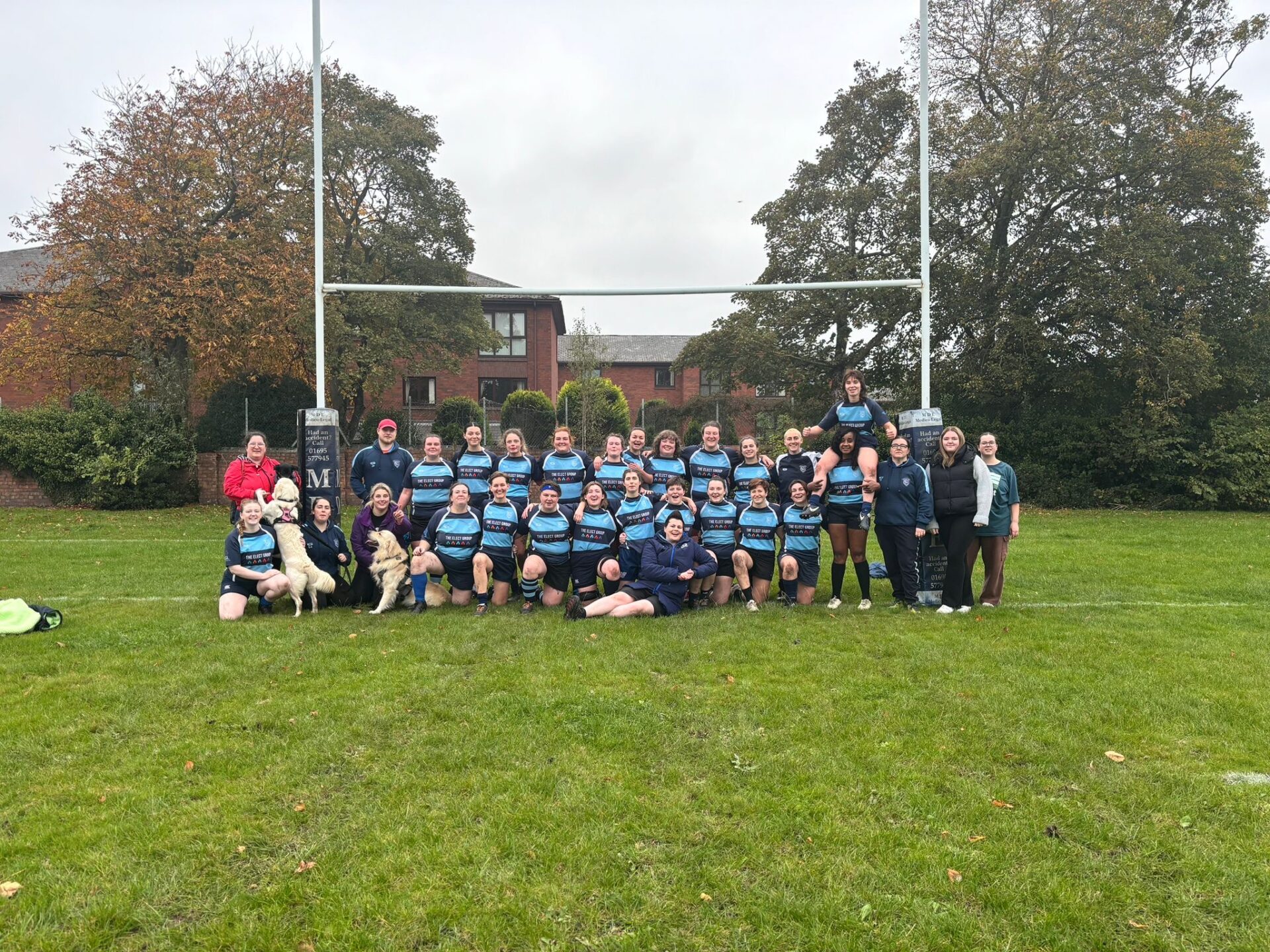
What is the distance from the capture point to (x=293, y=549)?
6973 millimetres

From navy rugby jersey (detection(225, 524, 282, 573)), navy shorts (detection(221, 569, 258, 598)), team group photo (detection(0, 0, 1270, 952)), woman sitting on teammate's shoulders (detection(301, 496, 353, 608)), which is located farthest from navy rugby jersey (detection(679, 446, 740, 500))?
navy shorts (detection(221, 569, 258, 598))

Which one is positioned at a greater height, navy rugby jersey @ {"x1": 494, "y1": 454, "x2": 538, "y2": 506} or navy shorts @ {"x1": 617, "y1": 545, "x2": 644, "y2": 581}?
navy rugby jersey @ {"x1": 494, "y1": 454, "x2": 538, "y2": 506}

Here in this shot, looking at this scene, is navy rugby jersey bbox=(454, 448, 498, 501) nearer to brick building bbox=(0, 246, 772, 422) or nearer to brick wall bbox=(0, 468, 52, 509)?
brick wall bbox=(0, 468, 52, 509)

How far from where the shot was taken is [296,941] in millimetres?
2324

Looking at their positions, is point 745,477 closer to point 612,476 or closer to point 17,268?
point 612,476

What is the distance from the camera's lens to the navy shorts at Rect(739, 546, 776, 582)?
7.06m

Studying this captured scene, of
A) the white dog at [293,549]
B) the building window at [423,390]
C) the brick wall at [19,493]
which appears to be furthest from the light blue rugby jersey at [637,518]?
the building window at [423,390]

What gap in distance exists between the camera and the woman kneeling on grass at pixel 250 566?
6754 mm

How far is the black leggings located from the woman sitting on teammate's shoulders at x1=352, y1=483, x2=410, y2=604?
5087mm

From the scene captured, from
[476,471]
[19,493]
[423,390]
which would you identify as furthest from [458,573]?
[423,390]

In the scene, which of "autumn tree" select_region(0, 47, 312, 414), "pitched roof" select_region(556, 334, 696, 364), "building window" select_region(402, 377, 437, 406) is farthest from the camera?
"pitched roof" select_region(556, 334, 696, 364)

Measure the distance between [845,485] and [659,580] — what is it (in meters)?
1.96

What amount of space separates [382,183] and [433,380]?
440 inches

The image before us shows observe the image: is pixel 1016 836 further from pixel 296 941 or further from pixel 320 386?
pixel 320 386
